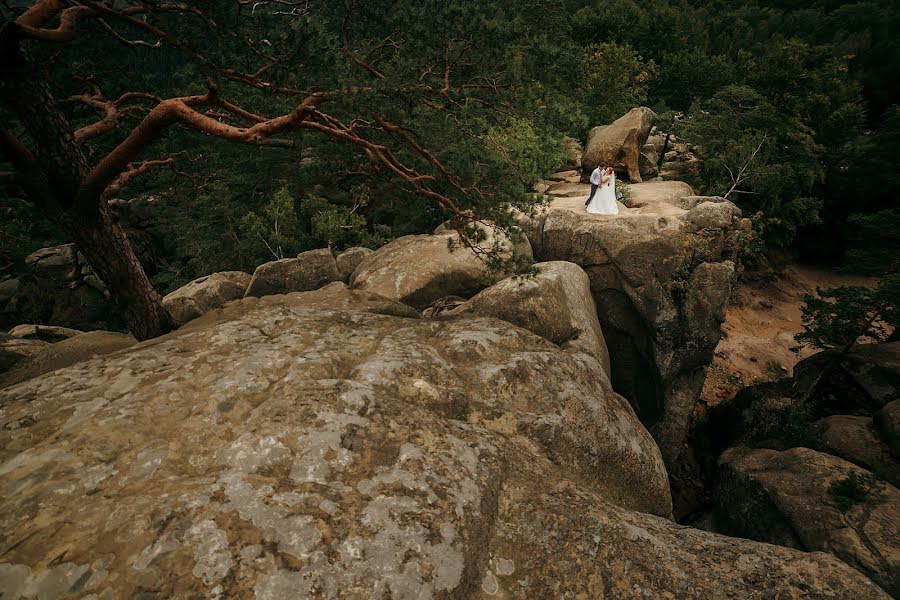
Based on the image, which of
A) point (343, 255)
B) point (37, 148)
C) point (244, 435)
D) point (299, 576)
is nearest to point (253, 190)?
point (343, 255)

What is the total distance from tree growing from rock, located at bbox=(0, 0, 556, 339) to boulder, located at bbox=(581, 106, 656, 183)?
36.6 ft

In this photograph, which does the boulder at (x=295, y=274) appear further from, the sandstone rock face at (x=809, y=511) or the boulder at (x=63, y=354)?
the sandstone rock face at (x=809, y=511)

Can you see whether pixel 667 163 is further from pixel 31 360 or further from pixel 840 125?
pixel 31 360

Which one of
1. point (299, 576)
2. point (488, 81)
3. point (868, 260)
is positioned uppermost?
point (488, 81)

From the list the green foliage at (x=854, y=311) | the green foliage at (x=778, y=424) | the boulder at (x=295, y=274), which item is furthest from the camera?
the green foliage at (x=854, y=311)

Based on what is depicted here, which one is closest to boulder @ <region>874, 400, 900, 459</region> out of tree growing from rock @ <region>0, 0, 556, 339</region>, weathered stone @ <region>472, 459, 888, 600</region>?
weathered stone @ <region>472, 459, 888, 600</region>

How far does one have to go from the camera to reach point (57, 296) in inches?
824

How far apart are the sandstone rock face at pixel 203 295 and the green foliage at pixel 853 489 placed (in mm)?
14805

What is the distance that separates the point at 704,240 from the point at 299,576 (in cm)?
1342

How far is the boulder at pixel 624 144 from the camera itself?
56.9 feet

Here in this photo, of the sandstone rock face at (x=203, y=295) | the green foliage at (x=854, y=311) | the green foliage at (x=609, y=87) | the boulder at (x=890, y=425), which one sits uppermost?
the green foliage at (x=609, y=87)

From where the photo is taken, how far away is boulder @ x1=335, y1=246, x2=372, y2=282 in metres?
11.8

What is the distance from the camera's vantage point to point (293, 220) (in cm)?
1495

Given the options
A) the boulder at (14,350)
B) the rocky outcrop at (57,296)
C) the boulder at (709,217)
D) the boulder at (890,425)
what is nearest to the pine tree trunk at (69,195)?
the boulder at (14,350)
